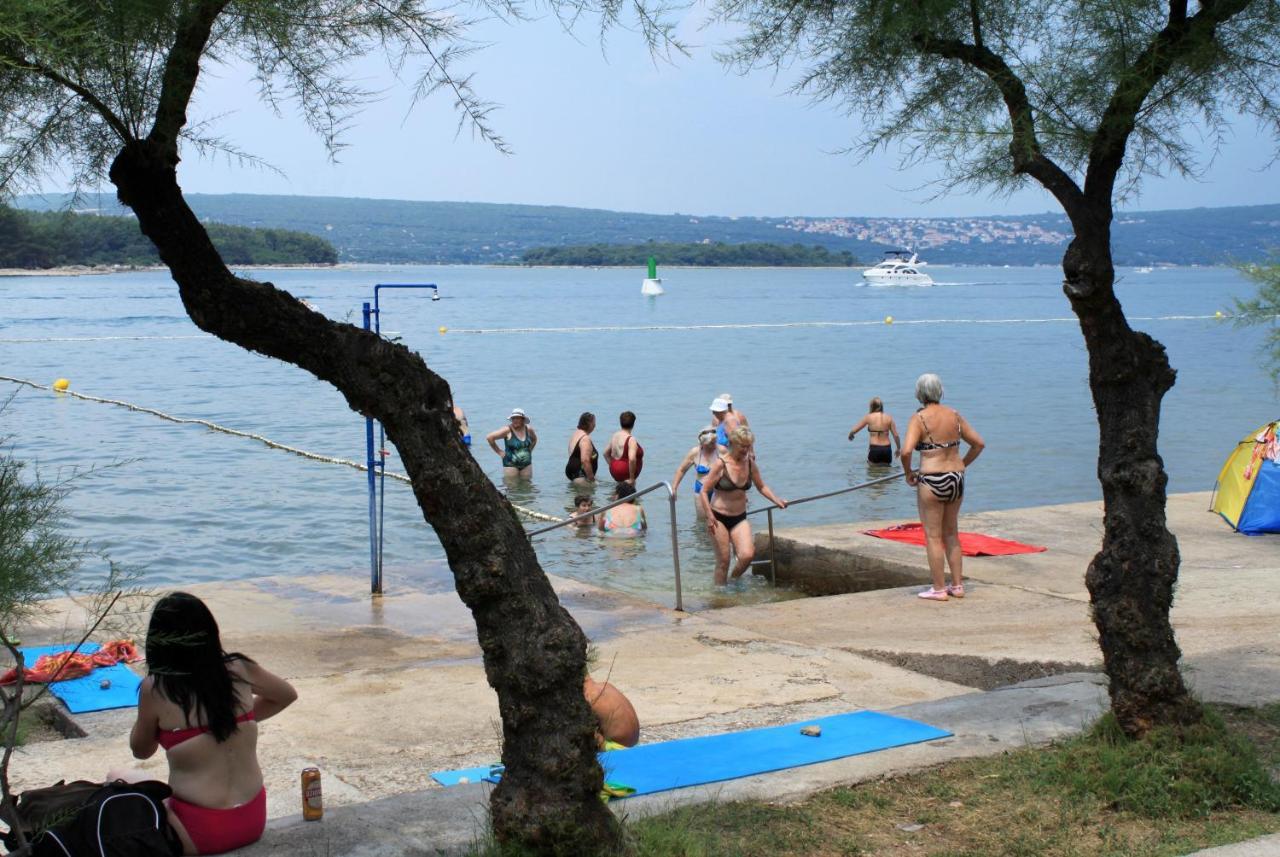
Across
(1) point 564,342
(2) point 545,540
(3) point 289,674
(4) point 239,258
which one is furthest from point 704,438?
(1) point 564,342

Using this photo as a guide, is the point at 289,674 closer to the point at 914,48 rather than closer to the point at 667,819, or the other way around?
the point at 667,819

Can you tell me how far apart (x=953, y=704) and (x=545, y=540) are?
31.6 ft

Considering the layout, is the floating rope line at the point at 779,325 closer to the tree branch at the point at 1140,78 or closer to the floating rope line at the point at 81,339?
the floating rope line at the point at 81,339

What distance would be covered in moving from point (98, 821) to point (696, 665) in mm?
4811

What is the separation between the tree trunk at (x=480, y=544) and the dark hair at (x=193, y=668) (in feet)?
3.03

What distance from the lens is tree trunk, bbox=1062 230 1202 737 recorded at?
563 centimetres

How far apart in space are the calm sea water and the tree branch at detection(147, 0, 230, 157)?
119 cm

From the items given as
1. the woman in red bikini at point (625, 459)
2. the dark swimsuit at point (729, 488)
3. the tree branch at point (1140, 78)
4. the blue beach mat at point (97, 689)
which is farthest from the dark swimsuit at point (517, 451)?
the tree branch at point (1140, 78)

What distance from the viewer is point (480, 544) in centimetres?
430

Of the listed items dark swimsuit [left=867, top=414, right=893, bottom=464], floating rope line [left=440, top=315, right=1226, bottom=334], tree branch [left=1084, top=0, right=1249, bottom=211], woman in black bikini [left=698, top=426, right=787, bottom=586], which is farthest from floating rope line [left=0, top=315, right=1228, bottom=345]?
tree branch [left=1084, top=0, right=1249, bottom=211]

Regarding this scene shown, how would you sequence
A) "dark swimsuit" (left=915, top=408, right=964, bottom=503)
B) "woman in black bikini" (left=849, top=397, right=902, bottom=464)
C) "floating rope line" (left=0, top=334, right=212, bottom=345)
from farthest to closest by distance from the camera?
"floating rope line" (left=0, top=334, right=212, bottom=345), "woman in black bikini" (left=849, top=397, right=902, bottom=464), "dark swimsuit" (left=915, top=408, right=964, bottom=503)

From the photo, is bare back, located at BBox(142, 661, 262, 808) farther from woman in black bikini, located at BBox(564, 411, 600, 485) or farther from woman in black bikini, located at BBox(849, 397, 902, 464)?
woman in black bikini, located at BBox(849, 397, 902, 464)

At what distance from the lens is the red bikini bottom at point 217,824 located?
4547 millimetres

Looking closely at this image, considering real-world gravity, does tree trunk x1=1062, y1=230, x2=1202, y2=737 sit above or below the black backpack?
above
